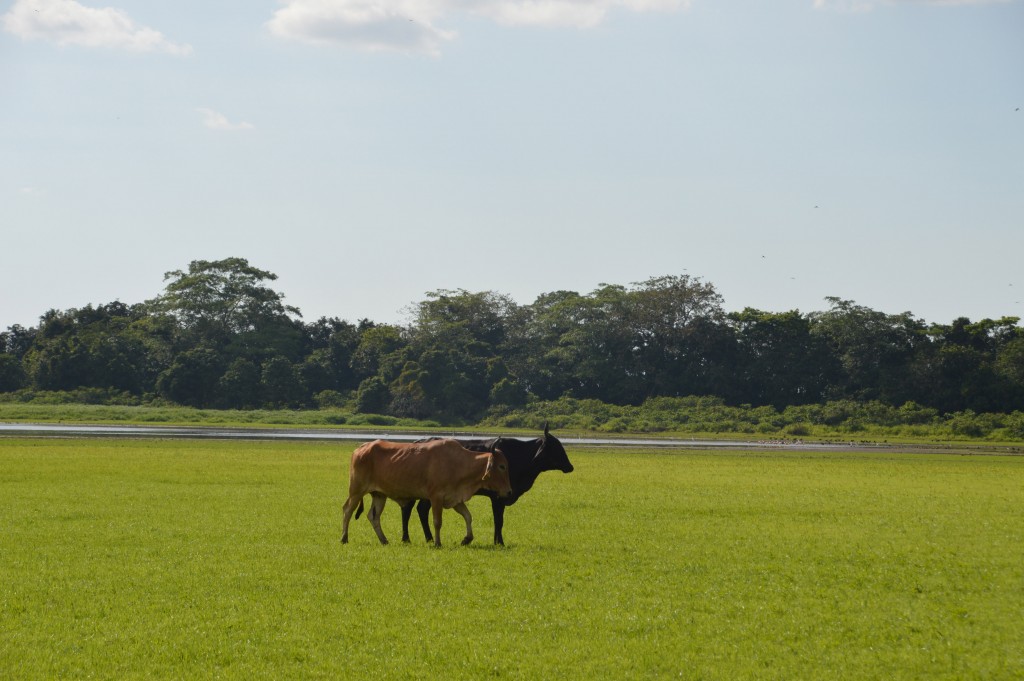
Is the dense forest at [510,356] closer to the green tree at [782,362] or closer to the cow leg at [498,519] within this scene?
the green tree at [782,362]

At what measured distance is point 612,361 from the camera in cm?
10125

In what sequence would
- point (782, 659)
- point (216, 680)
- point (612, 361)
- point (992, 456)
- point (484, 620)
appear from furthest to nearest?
point (612, 361), point (992, 456), point (484, 620), point (782, 659), point (216, 680)

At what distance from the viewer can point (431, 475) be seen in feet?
59.2

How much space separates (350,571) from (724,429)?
72.4 m

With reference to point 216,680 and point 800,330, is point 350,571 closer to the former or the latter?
point 216,680

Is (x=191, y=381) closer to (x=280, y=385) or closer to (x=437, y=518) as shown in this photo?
(x=280, y=385)

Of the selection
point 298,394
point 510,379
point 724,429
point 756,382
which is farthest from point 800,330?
point 298,394

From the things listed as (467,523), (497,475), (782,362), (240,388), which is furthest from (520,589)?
(240,388)

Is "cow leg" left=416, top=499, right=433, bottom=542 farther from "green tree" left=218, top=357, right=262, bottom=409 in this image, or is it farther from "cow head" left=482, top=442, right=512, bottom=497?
"green tree" left=218, top=357, right=262, bottom=409

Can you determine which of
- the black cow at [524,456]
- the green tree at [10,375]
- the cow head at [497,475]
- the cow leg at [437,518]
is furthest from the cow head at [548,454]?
the green tree at [10,375]

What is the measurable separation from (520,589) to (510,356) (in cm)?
9173

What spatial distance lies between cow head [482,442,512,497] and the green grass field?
0.87 metres

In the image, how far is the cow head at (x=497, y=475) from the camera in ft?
59.4

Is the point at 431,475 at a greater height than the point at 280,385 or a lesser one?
lesser
